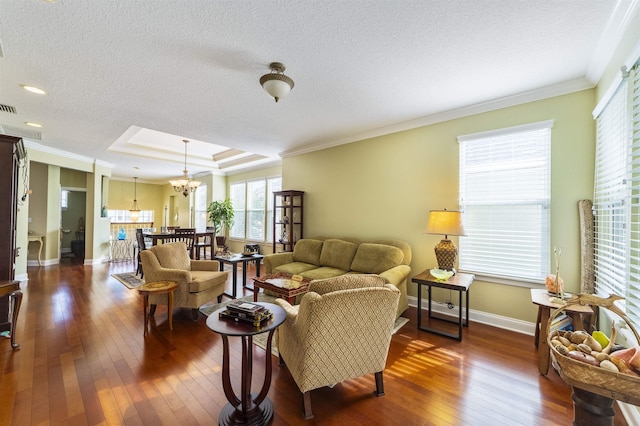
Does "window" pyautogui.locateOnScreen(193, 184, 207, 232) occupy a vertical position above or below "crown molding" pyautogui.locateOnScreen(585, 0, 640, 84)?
below

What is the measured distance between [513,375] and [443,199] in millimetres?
2078

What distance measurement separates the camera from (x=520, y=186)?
3.08 m

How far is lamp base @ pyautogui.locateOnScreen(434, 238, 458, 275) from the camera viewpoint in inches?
128

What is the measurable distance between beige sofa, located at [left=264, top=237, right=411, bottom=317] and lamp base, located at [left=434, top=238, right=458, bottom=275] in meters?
0.48

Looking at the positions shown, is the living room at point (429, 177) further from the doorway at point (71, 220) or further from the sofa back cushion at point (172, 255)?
the sofa back cushion at point (172, 255)

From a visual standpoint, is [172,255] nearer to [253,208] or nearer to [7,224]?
[7,224]

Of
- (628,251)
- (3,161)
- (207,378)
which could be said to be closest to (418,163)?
Answer: (628,251)

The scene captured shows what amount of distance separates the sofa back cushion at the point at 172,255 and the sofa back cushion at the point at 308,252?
5.87 feet

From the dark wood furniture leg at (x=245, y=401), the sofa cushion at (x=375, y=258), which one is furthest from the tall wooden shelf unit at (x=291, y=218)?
the dark wood furniture leg at (x=245, y=401)

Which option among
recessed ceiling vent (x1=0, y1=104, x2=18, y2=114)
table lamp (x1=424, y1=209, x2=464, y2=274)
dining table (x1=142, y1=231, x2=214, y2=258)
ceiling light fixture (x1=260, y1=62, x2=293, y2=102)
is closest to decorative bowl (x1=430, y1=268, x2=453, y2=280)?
table lamp (x1=424, y1=209, x2=464, y2=274)

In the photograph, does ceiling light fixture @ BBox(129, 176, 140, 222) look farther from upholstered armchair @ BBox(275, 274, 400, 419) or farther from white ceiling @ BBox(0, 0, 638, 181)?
upholstered armchair @ BBox(275, 274, 400, 419)

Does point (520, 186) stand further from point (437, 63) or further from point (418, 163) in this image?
point (437, 63)

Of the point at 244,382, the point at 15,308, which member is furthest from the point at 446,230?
the point at 15,308

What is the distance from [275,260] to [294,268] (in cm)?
45
